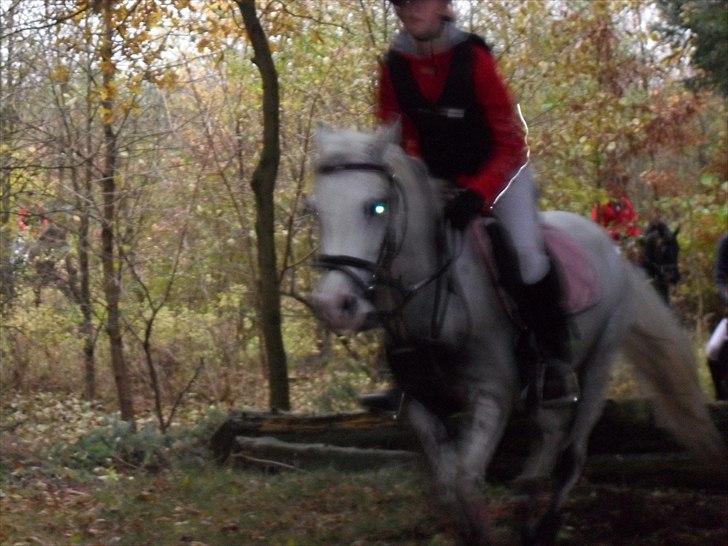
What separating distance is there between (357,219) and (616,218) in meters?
11.6

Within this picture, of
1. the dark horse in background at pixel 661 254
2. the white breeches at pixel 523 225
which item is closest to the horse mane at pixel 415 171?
the white breeches at pixel 523 225

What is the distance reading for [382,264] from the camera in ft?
17.1

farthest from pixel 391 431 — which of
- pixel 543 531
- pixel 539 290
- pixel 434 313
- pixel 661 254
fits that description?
pixel 661 254

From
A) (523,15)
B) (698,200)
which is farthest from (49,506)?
(698,200)

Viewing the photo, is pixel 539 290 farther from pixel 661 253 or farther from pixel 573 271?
pixel 661 253

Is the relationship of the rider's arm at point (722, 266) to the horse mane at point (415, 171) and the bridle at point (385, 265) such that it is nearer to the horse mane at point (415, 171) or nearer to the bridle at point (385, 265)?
the horse mane at point (415, 171)

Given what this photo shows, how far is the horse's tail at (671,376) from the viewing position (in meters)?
7.57

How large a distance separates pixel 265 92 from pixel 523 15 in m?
5.61

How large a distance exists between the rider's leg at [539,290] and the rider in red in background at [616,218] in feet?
32.2

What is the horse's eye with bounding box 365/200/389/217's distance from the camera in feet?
16.8

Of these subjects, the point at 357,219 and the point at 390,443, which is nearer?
the point at 357,219

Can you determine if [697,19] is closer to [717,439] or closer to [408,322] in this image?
[717,439]

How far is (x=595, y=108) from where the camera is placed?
16594mm

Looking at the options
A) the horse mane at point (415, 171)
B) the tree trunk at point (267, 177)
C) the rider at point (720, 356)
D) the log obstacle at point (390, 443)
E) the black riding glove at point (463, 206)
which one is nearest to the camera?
the horse mane at point (415, 171)
